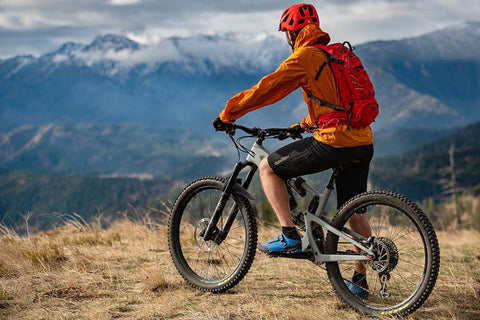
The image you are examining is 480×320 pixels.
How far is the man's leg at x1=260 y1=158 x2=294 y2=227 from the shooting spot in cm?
430

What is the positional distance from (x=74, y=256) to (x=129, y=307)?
1.77 metres

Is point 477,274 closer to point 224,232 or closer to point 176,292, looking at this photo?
point 224,232

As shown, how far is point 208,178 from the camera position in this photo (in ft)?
16.1

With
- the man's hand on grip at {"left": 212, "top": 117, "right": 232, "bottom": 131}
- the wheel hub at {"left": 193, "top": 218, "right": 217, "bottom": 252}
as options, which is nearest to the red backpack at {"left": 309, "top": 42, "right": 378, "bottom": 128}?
the man's hand on grip at {"left": 212, "top": 117, "right": 232, "bottom": 131}

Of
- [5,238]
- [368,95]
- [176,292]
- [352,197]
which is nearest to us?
[368,95]

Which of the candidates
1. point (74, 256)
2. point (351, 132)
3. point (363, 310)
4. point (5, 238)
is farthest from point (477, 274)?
point (5, 238)

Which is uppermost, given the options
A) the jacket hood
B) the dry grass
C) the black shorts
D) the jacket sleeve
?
the jacket hood

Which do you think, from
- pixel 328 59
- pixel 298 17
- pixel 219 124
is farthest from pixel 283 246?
pixel 298 17

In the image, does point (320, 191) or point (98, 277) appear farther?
point (98, 277)

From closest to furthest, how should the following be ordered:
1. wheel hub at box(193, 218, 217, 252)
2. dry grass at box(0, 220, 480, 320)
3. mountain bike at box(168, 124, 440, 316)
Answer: mountain bike at box(168, 124, 440, 316) < dry grass at box(0, 220, 480, 320) < wheel hub at box(193, 218, 217, 252)

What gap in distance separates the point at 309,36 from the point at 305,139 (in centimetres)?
88

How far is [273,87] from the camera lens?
3902 millimetres

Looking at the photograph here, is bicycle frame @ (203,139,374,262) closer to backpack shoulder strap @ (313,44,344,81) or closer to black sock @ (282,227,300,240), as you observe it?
black sock @ (282,227,300,240)

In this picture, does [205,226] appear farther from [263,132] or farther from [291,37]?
[291,37]
